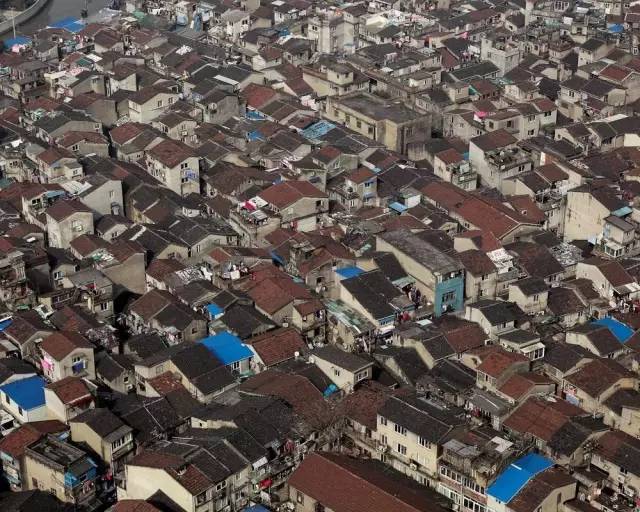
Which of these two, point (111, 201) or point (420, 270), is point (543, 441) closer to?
point (420, 270)

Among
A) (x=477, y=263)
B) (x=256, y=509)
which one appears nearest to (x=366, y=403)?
(x=256, y=509)

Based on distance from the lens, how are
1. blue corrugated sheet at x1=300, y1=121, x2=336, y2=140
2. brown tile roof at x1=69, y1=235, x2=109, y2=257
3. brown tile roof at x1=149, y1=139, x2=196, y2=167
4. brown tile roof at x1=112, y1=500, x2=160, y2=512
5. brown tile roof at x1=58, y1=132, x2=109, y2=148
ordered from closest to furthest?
brown tile roof at x1=112, y1=500, x2=160, y2=512, brown tile roof at x1=69, y1=235, x2=109, y2=257, brown tile roof at x1=149, y1=139, x2=196, y2=167, brown tile roof at x1=58, y1=132, x2=109, y2=148, blue corrugated sheet at x1=300, y1=121, x2=336, y2=140

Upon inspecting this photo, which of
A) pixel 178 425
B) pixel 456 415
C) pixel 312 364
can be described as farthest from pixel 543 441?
pixel 178 425

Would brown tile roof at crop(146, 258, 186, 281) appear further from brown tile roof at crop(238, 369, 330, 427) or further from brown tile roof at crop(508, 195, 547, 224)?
brown tile roof at crop(508, 195, 547, 224)

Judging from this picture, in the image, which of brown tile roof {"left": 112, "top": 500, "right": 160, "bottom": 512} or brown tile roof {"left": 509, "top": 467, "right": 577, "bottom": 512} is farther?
brown tile roof {"left": 509, "top": 467, "right": 577, "bottom": 512}

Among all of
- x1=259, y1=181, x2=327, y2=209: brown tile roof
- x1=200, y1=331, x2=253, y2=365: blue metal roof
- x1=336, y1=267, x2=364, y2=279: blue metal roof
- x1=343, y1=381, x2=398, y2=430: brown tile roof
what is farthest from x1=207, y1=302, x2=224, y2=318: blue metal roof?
x1=259, y1=181, x2=327, y2=209: brown tile roof

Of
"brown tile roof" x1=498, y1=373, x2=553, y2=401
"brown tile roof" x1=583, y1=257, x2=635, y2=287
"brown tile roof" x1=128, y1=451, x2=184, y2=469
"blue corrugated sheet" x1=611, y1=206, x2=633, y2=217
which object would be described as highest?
"brown tile roof" x1=128, y1=451, x2=184, y2=469

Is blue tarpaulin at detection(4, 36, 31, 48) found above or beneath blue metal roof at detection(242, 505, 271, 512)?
beneath
